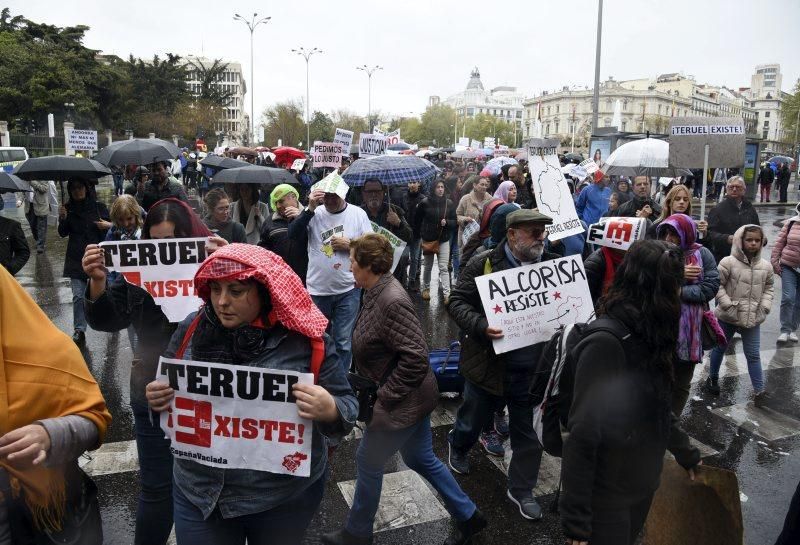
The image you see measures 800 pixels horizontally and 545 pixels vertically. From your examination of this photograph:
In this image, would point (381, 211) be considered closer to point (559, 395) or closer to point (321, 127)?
point (559, 395)

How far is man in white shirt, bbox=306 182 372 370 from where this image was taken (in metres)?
5.37

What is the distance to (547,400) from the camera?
2.66 metres

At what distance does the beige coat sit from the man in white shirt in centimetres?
356

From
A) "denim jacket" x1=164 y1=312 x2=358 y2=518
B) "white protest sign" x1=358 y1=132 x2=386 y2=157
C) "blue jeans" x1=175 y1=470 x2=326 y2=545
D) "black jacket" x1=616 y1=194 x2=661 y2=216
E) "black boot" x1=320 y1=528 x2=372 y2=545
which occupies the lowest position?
"black boot" x1=320 y1=528 x2=372 y2=545

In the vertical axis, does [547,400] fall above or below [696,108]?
below

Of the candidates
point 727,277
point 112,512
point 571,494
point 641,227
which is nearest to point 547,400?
point 571,494

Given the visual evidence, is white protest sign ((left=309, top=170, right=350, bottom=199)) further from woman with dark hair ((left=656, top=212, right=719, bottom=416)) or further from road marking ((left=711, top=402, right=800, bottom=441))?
road marking ((left=711, top=402, right=800, bottom=441))

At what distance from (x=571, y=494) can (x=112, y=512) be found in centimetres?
289

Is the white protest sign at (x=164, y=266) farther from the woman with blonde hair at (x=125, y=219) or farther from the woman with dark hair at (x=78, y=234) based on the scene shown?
the woman with dark hair at (x=78, y=234)

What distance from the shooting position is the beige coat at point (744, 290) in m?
5.77

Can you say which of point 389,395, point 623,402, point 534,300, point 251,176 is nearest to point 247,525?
point 389,395

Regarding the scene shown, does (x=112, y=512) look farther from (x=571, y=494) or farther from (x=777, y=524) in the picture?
(x=777, y=524)

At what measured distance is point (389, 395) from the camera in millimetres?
3096

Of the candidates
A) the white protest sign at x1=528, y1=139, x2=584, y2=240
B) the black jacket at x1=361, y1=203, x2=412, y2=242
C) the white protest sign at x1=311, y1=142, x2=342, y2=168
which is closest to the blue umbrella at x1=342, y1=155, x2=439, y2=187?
the black jacket at x1=361, y1=203, x2=412, y2=242
